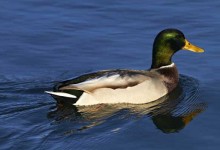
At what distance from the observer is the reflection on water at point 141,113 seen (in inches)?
390

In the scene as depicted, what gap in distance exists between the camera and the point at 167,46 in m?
11.5

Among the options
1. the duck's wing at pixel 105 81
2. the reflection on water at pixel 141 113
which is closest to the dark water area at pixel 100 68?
the reflection on water at pixel 141 113

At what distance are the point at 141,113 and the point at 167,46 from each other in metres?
1.62

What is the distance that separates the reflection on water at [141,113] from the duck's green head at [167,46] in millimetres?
721

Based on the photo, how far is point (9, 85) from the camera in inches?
434

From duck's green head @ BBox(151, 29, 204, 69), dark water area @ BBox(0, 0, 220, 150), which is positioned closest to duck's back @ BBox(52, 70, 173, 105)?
dark water area @ BBox(0, 0, 220, 150)

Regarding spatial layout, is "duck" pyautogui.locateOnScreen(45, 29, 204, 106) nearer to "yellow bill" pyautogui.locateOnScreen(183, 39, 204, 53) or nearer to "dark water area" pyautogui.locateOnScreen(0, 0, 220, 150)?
"dark water area" pyautogui.locateOnScreen(0, 0, 220, 150)

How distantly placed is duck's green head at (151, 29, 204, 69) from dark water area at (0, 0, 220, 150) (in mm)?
416

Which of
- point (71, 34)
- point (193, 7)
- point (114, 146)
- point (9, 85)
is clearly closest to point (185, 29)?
point (193, 7)

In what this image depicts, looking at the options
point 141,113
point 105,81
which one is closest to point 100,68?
point 105,81

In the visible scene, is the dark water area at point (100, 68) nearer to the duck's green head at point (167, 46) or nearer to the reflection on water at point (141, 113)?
the reflection on water at point (141, 113)

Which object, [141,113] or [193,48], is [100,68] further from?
[141,113]

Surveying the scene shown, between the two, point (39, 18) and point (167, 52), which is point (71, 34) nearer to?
point (39, 18)

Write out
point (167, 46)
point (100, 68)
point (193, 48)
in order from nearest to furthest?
1. point (167, 46)
2. point (193, 48)
3. point (100, 68)
